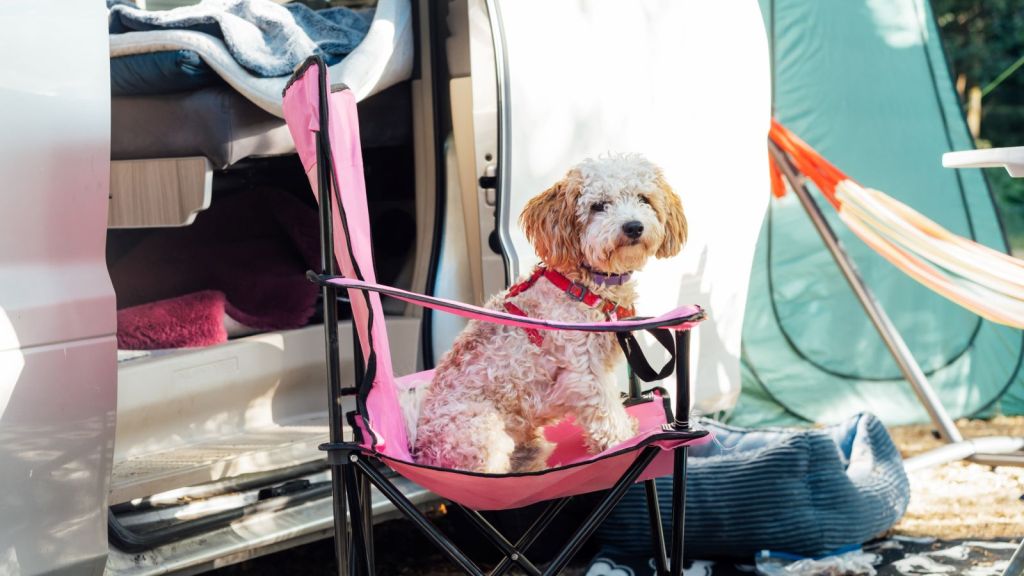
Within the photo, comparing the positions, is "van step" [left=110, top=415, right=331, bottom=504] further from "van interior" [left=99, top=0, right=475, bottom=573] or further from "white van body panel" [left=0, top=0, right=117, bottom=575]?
"white van body panel" [left=0, top=0, right=117, bottom=575]

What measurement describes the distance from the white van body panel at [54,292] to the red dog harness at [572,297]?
738 mm

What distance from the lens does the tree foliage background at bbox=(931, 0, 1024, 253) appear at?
1147 cm

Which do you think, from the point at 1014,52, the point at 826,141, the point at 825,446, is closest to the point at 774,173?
the point at 826,141

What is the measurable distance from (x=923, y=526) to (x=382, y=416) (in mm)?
1876

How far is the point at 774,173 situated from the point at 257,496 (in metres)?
2.09

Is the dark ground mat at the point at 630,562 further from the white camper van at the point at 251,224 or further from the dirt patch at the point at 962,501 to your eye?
the white camper van at the point at 251,224

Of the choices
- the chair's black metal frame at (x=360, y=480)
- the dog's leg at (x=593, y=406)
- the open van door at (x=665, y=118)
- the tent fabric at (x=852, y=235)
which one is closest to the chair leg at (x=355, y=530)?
the chair's black metal frame at (x=360, y=480)

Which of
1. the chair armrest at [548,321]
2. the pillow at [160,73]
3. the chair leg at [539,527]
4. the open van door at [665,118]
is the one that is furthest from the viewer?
the open van door at [665,118]

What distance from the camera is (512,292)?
2.05 metres

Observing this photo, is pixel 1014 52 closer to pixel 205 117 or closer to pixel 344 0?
pixel 344 0

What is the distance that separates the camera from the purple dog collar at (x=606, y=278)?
79.3 inches

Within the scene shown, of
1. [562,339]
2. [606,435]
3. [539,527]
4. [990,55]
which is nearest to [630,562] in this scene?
[539,527]

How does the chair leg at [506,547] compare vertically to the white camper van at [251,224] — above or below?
below

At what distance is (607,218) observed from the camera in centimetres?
191
